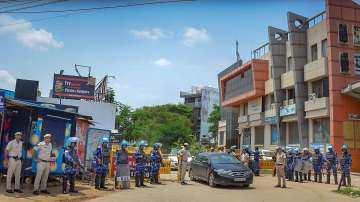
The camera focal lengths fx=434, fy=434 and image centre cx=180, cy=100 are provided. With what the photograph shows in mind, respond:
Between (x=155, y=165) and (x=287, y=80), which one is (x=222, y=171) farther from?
(x=287, y=80)

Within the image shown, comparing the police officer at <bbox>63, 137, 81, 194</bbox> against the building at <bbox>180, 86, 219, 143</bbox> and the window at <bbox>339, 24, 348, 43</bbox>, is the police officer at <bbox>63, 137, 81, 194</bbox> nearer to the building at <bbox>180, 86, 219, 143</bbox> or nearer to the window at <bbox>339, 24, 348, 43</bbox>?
the window at <bbox>339, 24, 348, 43</bbox>

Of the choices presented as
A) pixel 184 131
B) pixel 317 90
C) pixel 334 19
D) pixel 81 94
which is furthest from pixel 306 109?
pixel 184 131

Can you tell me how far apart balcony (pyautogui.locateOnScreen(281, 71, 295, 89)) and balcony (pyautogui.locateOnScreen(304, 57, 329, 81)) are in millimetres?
1904

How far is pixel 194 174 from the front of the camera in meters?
20.6

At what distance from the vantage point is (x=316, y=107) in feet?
114

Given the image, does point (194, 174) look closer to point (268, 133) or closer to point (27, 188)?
point (27, 188)

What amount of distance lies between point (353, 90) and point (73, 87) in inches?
1223

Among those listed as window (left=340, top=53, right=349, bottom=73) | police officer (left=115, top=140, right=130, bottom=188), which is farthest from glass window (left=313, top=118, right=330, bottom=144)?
police officer (left=115, top=140, right=130, bottom=188)

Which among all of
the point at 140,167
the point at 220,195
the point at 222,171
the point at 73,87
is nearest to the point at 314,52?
the point at 222,171

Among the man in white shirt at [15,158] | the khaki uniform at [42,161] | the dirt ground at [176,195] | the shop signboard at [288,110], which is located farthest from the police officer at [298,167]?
the shop signboard at [288,110]

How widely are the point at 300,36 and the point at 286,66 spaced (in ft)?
12.4

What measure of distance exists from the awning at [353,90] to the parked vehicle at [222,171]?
15.6 m

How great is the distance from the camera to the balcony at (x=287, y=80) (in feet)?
126

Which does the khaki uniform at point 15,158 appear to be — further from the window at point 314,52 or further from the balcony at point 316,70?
the window at point 314,52
